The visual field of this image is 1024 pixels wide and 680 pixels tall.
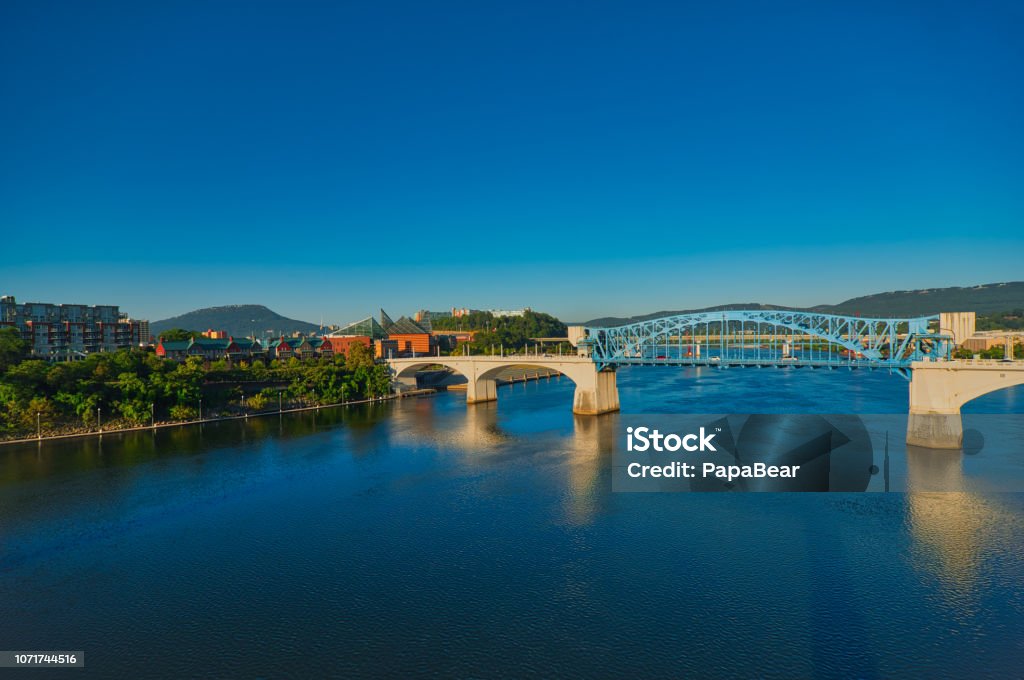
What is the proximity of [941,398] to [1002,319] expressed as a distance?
139 m

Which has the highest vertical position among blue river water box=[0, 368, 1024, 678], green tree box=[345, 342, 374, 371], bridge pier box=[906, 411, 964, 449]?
green tree box=[345, 342, 374, 371]

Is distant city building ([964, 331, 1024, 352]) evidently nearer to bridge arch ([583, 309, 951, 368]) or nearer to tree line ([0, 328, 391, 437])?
bridge arch ([583, 309, 951, 368])

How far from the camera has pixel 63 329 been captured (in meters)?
73.9

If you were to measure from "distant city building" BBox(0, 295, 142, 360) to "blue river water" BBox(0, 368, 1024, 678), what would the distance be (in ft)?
151

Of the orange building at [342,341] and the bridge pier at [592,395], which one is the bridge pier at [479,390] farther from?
the orange building at [342,341]

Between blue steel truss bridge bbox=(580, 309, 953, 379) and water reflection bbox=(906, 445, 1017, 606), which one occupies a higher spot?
blue steel truss bridge bbox=(580, 309, 953, 379)

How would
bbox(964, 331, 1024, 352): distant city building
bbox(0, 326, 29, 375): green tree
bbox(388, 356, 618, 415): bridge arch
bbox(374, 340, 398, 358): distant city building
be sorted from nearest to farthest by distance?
1. bbox(0, 326, 29, 375): green tree
2. bbox(388, 356, 618, 415): bridge arch
3. bbox(964, 331, 1024, 352): distant city building
4. bbox(374, 340, 398, 358): distant city building

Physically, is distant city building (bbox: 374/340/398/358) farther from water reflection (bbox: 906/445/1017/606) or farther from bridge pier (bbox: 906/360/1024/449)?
water reflection (bbox: 906/445/1017/606)

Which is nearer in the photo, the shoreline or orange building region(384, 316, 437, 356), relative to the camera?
the shoreline

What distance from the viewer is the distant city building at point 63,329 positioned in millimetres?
69625

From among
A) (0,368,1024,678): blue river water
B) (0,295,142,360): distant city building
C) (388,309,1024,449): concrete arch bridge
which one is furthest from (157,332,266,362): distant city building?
(0,368,1024,678): blue river water

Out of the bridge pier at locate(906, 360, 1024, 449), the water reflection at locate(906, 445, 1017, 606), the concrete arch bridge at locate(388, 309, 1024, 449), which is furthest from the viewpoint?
the concrete arch bridge at locate(388, 309, 1024, 449)

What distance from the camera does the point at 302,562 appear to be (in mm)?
19750

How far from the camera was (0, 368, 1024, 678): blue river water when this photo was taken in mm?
14391
